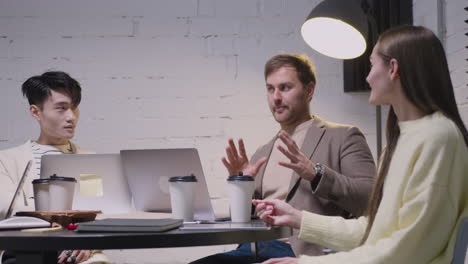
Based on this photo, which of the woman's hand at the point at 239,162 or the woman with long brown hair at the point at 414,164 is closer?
the woman with long brown hair at the point at 414,164

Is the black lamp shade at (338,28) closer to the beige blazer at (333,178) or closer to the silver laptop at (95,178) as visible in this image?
the beige blazer at (333,178)

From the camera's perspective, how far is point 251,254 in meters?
2.00

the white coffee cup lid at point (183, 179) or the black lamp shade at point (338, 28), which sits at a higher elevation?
the black lamp shade at point (338, 28)

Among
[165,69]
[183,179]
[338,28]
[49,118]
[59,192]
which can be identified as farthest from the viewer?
[165,69]

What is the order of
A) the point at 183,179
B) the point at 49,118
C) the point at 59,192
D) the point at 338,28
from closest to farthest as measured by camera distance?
the point at 183,179
the point at 59,192
the point at 338,28
the point at 49,118

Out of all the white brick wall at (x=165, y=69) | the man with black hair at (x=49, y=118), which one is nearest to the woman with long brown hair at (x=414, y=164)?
the man with black hair at (x=49, y=118)

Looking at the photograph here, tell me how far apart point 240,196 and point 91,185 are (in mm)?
555

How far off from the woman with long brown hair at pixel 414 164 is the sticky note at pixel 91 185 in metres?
0.76

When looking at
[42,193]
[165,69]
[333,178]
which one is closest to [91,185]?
[42,193]

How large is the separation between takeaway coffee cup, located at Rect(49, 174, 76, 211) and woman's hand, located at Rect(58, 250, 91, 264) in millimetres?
526

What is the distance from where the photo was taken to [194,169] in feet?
5.74

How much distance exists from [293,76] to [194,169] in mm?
956

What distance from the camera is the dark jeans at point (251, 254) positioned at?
6.29ft

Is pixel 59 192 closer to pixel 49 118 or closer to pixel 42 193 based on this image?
pixel 42 193
